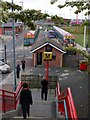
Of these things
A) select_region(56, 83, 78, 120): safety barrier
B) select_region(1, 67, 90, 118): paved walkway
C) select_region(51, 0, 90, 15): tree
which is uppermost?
select_region(51, 0, 90, 15): tree

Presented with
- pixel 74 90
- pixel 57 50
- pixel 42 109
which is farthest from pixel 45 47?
pixel 42 109

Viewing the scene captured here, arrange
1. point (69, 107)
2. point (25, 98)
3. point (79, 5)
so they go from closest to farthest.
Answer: point (79, 5)
point (69, 107)
point (25, 98)

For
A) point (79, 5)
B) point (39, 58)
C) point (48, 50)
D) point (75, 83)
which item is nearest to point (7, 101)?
point (79, 5)

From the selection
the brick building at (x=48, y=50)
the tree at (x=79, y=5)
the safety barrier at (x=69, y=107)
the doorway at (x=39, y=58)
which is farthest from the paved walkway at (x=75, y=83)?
the tree at (x=79, y=5)

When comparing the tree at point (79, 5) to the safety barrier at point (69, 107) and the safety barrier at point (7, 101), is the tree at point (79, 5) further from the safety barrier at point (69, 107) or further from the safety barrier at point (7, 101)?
the safety barrier at point (7, 101)

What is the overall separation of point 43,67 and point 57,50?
2419 millimetres

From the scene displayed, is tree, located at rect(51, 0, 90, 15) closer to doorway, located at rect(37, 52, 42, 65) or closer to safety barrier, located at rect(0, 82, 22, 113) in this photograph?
safety barrier, located at rect(0, 82, 22, 113)

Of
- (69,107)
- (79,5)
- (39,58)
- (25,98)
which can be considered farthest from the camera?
(39,58)

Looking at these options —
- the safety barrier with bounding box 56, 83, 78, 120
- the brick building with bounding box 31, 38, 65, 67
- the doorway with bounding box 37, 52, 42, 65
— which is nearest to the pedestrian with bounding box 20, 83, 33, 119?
the safety barrier with bounding box 56, 83, 78, 120

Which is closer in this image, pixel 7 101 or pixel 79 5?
pixel 79 5

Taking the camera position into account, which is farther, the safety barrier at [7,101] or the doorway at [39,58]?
the doorway at [39,58]

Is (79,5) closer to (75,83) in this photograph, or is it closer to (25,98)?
(25,98)

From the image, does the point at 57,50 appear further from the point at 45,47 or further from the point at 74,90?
the point at 74,90

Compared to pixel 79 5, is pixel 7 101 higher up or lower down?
lower down
